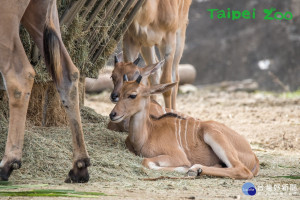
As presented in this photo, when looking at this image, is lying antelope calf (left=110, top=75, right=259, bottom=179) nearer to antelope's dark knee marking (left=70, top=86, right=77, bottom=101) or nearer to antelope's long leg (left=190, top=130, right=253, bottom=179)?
antelope's long leg (left=190, top=130, right=253, bottom=179)

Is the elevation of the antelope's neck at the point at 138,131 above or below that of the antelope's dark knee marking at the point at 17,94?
below

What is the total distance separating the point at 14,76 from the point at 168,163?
1.81 meters

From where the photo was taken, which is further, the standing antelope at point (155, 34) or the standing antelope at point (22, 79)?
the standing antelope at point (155, 34)

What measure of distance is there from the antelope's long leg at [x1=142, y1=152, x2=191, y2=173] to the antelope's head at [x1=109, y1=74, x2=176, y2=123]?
1.76 feet

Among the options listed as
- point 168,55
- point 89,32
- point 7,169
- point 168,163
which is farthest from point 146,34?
point 7,169

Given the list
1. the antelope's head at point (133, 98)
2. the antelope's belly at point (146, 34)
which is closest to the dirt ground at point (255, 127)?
the antelope's head at point (133, 98)

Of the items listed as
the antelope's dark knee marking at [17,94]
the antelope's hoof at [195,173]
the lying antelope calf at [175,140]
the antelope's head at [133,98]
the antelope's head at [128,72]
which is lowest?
the antelope's hoof at [195,173]

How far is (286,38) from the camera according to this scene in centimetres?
1462

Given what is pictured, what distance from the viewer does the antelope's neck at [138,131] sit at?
5926 millimetres

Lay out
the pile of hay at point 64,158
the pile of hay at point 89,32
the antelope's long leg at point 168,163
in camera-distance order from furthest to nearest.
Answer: the pile of hay at point 89,32
the antelope's long leg at point 168,163
the pile of hay at point 64,158

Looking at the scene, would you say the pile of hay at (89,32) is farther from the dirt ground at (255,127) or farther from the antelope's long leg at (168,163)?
the dirt ground at (255,127)

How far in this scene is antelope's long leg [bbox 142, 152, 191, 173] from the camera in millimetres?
5453

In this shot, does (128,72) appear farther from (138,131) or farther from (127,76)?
(138,131)

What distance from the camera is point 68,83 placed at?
4.54 metres
